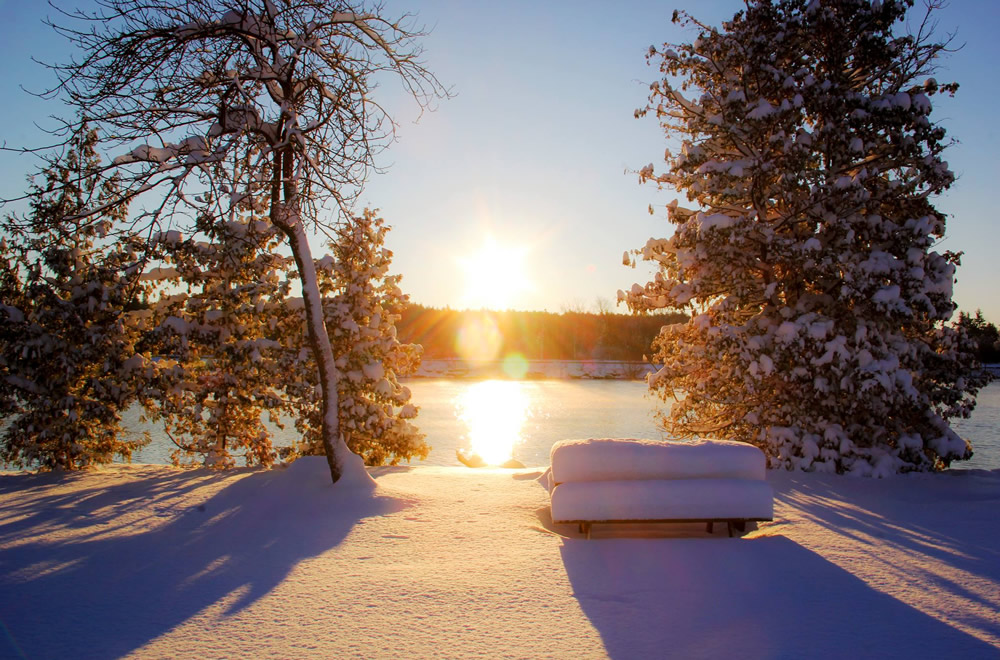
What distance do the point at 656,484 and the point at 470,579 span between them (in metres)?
2.12

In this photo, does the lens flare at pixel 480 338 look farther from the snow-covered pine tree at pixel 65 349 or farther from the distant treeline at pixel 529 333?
the snow-covered pine tree at pixel 65 349

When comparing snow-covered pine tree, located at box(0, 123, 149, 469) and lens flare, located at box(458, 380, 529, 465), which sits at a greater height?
snow-covered pine tree, located at box(0, 123, 149, 469)

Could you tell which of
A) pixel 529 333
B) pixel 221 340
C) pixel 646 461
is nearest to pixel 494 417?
pixel 221 340

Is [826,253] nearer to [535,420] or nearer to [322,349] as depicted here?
[322,349]

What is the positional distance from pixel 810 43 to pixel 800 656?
10.7 meters

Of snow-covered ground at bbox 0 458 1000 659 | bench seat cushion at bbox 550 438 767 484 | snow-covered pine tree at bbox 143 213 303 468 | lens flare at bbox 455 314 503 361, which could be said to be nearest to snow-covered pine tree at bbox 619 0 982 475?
snow-covered ground at bbox 0 458 1000 659

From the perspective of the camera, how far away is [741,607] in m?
4.42

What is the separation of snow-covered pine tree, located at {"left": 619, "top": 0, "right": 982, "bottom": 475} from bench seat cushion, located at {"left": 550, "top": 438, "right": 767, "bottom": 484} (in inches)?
169

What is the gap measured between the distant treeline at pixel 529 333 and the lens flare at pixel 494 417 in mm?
20006

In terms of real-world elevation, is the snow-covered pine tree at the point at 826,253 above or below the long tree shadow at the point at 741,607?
above

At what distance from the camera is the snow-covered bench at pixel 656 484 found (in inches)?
240

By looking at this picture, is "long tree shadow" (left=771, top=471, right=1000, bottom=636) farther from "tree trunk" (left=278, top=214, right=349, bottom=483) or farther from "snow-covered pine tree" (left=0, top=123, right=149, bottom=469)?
"snow-covered pine tree" (left=0, top=123, right=149, bottom=469)

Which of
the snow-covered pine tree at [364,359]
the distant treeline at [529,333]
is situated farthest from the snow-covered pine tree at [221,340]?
the distant treeline at [529,333]

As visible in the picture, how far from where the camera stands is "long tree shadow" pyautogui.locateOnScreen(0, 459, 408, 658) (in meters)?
4.11
